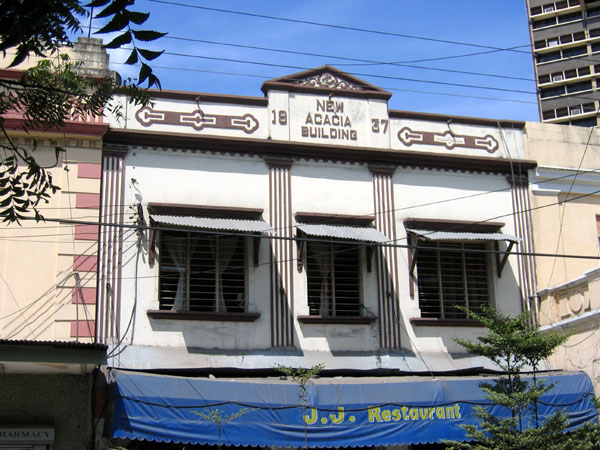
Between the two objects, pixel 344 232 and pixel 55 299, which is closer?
pixel 55 299

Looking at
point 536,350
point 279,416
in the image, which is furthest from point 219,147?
point 536,350

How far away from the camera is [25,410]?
1278cm

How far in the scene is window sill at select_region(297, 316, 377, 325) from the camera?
49.0ft

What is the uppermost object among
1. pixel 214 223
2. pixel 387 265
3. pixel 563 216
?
pixel 563 216

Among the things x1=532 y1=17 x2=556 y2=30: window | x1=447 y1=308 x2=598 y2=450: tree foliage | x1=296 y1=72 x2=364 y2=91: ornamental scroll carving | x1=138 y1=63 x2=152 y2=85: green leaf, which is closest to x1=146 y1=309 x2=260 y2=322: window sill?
x1=447 y1=308 x2=598 y2=450: tree foliage

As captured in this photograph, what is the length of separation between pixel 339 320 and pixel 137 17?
10956 mm

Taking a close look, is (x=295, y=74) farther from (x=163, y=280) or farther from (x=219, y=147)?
(x=163, y=280)

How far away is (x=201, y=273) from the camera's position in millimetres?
14859

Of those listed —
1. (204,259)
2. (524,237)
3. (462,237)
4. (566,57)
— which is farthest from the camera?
(566,57)

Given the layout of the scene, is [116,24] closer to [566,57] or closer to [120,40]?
[120,40]

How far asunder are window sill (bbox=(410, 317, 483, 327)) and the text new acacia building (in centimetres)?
3

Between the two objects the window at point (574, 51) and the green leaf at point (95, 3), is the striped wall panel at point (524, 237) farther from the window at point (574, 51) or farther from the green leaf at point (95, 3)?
the window at point (574, 51)

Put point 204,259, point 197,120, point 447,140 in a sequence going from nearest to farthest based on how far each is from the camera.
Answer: point 204,259, point 197,120, point 447,140

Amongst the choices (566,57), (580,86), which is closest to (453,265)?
(580,86)
